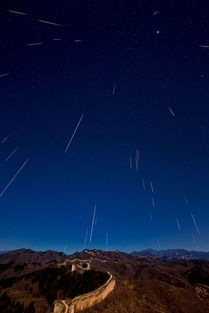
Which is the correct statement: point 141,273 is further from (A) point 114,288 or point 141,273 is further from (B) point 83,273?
(A) point 114,288

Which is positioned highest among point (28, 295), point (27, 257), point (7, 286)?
point (28, 295)

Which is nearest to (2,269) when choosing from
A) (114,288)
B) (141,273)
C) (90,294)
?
(141,273)

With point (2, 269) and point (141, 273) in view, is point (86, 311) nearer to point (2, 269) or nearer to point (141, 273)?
point (141, 273)

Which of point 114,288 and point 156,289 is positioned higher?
point 114,288

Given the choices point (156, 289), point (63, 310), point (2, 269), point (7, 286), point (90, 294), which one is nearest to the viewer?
point (63, 310)

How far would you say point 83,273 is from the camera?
78.0 meters

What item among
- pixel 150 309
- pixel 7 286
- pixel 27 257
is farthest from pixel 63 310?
pixel 27 257

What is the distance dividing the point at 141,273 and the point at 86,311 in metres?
86.7

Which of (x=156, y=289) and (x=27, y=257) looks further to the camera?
(x=27, y=257)

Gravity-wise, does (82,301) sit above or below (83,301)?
above

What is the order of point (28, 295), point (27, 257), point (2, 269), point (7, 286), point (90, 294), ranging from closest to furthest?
point (90, 294)
point (28, 295)
point (7, 286)
point (2, 269)
point (27, 257)

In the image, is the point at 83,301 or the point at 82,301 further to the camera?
the point at 83,301

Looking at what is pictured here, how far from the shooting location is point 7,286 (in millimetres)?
74500

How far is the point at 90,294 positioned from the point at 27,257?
14932cm
